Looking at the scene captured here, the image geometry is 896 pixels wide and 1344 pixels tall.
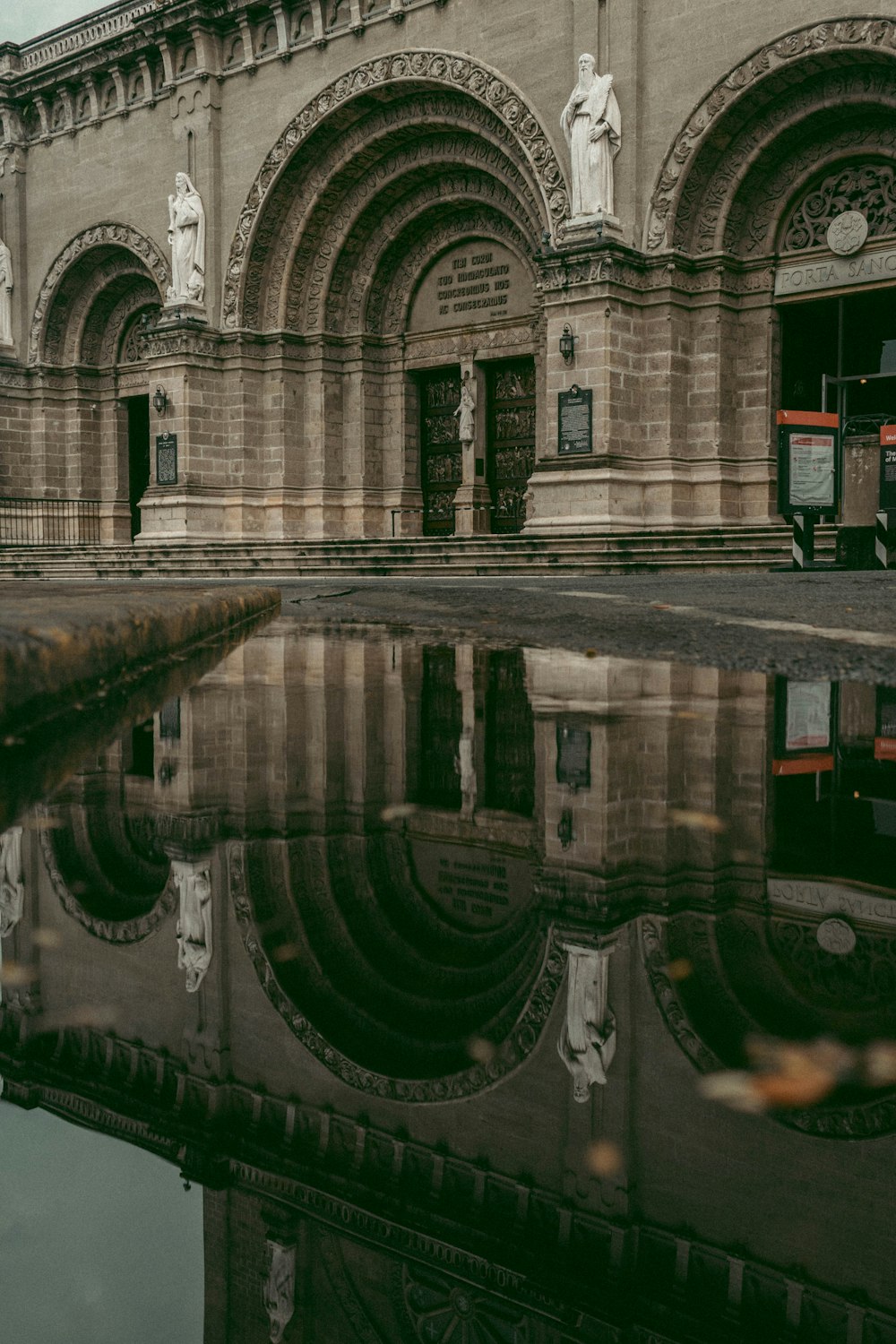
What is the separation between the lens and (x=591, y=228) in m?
16.2

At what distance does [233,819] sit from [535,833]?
0.50 meters

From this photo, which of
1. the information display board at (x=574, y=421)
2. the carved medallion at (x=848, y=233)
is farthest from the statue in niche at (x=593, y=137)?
the carved medallion at (x=848, y=233)

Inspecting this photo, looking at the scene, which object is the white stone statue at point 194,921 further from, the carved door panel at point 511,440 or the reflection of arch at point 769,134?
the carved door panel at point 511,440

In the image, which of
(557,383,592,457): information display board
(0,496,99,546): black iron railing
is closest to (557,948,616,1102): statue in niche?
(557,383,592,457): information display board

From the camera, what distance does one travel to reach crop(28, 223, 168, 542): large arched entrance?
82.6ft

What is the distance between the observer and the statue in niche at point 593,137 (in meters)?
16.1

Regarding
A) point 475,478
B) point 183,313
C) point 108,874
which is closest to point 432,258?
point 475,478

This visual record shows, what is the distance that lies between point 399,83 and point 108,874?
773 inches

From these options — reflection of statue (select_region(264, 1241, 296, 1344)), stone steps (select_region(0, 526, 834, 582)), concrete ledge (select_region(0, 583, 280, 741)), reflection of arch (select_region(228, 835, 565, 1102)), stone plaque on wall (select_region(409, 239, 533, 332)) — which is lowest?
reflection of statue (select_region(264, 1241, 296, 1344))

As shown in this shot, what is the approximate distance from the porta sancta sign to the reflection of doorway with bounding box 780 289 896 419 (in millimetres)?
214

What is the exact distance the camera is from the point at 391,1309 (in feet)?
2.79

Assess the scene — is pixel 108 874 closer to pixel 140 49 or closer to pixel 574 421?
pixel 574 421

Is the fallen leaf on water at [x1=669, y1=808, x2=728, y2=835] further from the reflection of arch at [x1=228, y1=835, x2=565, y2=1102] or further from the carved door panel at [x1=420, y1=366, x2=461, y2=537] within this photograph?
the carved door panel at [x1=420, y1=366, x2=461, y2=537]

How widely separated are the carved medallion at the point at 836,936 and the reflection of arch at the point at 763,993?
0.04ft
